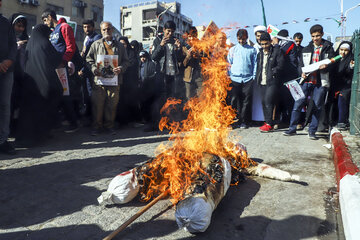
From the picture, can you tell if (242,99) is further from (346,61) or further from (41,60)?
(41,60)

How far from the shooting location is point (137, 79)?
8.59 m

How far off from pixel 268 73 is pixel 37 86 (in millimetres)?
5583

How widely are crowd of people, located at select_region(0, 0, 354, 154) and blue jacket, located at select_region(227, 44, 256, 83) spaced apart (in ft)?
0.09

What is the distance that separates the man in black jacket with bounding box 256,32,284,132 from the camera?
737cm

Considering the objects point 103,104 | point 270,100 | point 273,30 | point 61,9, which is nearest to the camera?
point 103,104

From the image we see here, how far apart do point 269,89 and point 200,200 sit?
19.2 feet

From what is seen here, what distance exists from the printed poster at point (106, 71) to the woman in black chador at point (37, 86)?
105cm

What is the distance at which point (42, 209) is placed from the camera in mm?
2869

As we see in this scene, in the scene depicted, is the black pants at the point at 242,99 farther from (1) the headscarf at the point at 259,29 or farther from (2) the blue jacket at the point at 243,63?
(1) the headscarf at the point at 259,29

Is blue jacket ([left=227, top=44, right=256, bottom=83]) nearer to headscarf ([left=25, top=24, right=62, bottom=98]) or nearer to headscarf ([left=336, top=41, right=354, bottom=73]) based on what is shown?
headscarf ([left=336, top=41, right=354, bottom=73])

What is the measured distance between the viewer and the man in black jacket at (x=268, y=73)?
24.2 feet

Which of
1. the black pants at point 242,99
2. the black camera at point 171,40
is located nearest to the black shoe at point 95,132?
the black camera at point 171,40

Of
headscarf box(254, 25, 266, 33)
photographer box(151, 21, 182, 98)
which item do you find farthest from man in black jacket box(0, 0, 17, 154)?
headscarf box(254, 25, 266, 33)

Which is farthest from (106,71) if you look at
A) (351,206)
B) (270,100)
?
(351,206)
